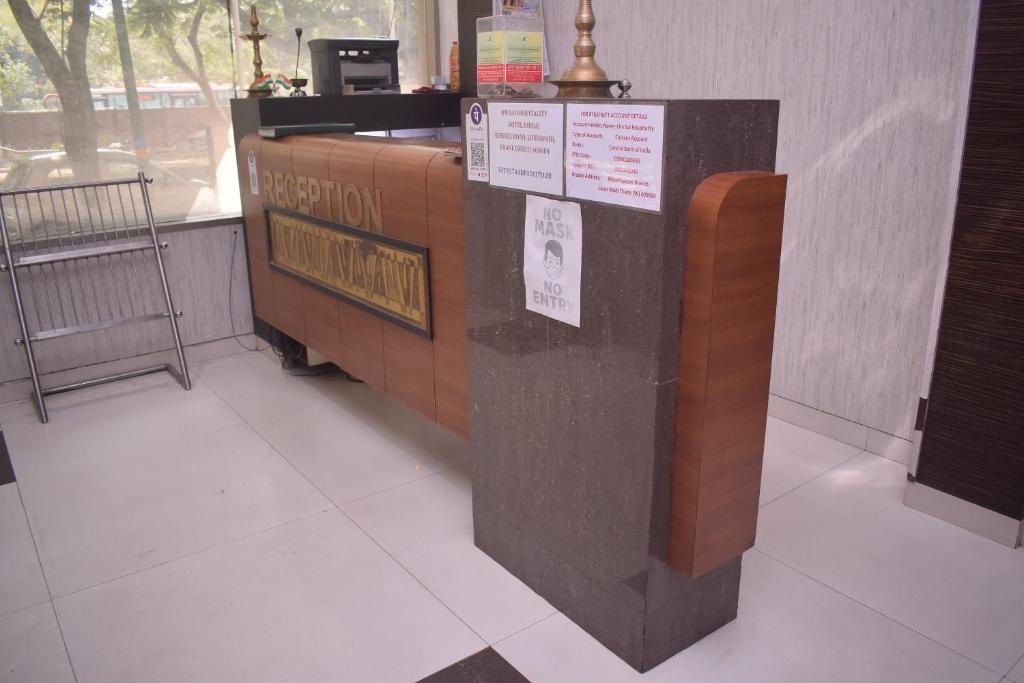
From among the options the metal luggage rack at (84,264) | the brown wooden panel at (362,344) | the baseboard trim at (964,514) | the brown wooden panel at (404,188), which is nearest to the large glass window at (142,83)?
the metal luggage rack at (84,264)

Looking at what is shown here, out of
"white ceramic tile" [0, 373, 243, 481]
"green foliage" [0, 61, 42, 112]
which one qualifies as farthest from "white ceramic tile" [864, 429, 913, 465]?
"green foliage" [0, 61, 42, 112]

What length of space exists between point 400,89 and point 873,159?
8.64ft

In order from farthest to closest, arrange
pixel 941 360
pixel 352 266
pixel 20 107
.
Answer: pixel 20 107
pixel 352 266
pixel 941 360

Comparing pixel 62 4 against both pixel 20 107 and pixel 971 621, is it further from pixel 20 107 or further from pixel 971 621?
pixel 971 621

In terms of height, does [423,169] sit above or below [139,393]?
above

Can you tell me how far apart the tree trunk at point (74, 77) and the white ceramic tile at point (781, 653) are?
295 cm

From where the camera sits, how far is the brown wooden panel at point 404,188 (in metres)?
2.32

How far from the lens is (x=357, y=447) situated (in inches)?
113

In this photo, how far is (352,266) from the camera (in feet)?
9.07

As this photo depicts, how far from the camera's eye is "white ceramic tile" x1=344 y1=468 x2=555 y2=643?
1.95 meters

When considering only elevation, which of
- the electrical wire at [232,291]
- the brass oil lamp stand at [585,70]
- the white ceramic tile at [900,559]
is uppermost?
the brass oil lamp stand at [585,70]

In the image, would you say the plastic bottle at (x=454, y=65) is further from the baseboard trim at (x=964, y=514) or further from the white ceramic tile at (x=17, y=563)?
the baseboard trim at (x=964, y=514)

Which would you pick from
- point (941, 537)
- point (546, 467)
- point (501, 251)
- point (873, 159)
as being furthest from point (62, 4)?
point (941, 537)

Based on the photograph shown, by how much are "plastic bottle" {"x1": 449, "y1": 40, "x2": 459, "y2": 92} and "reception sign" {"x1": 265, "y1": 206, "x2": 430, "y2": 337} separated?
1436 mm
